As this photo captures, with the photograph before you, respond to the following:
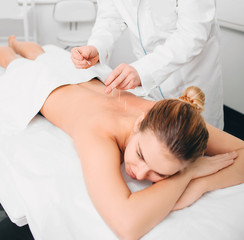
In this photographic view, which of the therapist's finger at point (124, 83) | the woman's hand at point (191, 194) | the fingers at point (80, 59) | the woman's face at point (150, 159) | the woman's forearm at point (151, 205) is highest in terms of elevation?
the fingers at point (80, 59)

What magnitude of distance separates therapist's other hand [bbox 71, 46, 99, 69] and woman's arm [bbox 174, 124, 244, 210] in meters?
0.60

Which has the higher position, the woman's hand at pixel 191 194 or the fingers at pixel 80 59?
the fingers at pixel 80 59

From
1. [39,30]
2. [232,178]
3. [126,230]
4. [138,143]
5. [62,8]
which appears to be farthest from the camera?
[39,30]

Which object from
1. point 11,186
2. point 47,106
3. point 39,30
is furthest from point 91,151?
point 39,30

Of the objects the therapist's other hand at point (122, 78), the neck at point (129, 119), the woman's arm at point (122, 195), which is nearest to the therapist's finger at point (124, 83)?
the therapist's other hand at point (122, 78)

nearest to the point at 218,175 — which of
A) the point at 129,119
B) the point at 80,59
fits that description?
the point at 129,119

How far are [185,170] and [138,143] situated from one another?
0.65 feet

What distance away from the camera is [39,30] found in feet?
11.5

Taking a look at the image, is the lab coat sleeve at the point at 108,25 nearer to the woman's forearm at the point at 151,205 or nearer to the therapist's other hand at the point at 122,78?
the therapist's other hand at the point at 122,78

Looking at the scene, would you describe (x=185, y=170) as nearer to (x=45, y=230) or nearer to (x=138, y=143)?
(x=138, y=143)

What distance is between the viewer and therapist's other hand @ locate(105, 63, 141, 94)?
3.50ft

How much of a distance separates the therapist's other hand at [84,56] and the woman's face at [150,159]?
43 cm

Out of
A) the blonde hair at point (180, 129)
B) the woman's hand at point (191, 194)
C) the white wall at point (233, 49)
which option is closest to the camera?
the blonde hair at point (180, 129)

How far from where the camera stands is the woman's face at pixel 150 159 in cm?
85
